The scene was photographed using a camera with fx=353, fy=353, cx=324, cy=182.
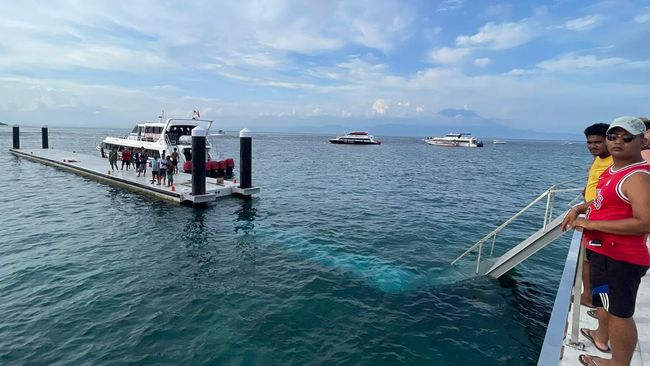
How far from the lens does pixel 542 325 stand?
27.9 feet

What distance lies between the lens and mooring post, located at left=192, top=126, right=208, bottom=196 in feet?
64.3

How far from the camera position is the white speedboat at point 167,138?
30703 millimetres

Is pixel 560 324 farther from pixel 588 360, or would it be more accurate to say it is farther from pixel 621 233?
pixel 588 360

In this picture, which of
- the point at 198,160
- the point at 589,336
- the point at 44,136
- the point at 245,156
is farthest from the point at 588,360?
the point at 44,136

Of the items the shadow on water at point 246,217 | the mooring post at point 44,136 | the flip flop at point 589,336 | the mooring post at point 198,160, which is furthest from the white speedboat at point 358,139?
the flip flop at point 589,336

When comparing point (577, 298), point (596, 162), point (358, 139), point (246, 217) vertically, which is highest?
point (358, 139)

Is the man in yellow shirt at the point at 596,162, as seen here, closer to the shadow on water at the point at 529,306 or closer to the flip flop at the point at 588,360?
the flip flop at the point at 588,360

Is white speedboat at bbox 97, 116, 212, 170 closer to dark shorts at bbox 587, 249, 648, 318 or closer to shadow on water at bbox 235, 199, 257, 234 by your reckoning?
shadow on water at bbox 235, 199, 257, 234

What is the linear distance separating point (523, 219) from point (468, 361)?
560 inches

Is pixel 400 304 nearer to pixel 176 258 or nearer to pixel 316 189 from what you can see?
pixel 176 258

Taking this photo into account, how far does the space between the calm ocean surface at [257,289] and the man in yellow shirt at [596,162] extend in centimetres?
284

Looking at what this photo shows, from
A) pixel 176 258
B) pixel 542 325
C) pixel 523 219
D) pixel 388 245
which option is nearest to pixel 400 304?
pixel 542 325

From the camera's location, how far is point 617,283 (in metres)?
3.62

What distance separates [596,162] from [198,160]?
58.8ft
